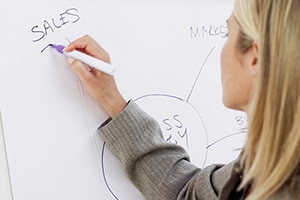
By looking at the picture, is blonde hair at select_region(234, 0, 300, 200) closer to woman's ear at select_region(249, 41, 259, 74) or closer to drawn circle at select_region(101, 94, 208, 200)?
woman's ear at select_region(249, 41, 259, 74)

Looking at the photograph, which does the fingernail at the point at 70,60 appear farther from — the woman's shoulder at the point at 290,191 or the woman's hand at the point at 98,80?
the woman's shoulder at the point at 290,191

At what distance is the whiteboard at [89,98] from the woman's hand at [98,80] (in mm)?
13

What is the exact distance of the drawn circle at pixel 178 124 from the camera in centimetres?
80

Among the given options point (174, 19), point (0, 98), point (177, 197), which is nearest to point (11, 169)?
point (0, 98)

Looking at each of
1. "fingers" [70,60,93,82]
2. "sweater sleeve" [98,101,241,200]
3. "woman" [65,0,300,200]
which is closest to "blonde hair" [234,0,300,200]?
"woman" [65,0,300,200]

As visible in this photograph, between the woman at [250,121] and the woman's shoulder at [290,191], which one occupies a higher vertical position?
the woman at [250,121]

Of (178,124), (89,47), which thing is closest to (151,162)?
(178,124)

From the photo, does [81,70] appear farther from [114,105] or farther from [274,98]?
[274,98]

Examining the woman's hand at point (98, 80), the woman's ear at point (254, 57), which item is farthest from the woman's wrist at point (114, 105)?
the woman's ear at point (254, 57)

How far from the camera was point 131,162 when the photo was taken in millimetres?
750

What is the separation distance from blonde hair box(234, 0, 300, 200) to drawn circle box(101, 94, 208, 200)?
7.5 inches

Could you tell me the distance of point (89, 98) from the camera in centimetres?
75

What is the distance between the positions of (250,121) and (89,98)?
0.24m

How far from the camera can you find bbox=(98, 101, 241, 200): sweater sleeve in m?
0.75
